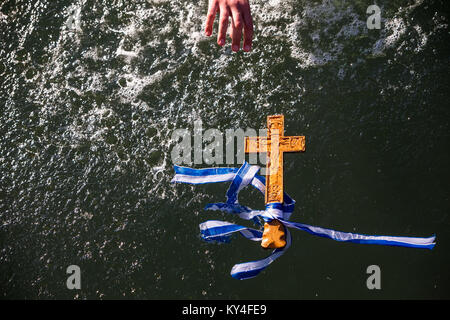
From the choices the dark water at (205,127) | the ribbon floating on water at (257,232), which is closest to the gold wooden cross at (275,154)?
the ribbon floating on water at (257,232)

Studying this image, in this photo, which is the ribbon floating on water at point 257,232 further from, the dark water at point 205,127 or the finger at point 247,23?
the finger at point 247,23

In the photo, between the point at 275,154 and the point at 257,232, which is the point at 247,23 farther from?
the point at 257,232

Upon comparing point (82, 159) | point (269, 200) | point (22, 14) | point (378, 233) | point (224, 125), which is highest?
point (22, 14)

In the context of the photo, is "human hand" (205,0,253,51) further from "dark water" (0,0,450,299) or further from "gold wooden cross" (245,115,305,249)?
"dark water" (0,0,450,299)

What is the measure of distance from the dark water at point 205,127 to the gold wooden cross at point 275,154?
369mm

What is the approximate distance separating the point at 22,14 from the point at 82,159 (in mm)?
1061

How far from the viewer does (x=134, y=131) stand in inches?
115

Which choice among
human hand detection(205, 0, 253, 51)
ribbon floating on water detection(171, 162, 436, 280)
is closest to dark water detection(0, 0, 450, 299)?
ribbon floating on water detection(171, 162, 436, 280)

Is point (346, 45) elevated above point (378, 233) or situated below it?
above

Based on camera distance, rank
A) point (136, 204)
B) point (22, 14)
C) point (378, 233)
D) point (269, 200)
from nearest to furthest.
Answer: point (269, 200)
point (378, 233)
point (136, 204)
point (22, 14)

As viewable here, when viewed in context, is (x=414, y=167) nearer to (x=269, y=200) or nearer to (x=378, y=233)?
(x=378, y=233)

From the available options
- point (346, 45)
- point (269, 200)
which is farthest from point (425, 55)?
point (269, 200)

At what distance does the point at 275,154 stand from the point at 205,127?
0.62 metres

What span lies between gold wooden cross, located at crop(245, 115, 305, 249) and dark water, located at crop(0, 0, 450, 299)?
0.37 meters
